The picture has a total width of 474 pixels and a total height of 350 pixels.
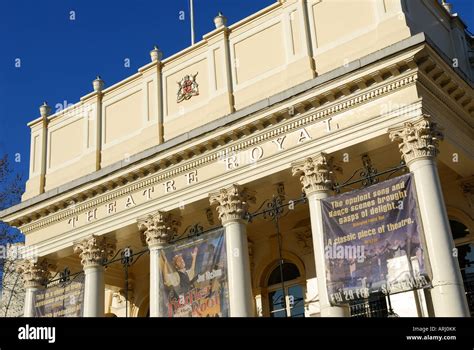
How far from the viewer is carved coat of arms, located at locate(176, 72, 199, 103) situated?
68.0 ft

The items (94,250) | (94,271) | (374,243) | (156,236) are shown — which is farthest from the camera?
(94,250)

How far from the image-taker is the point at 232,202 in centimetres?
1784

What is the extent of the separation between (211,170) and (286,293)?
5666 millimetres

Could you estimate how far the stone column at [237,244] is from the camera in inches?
659

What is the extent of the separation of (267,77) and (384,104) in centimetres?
424

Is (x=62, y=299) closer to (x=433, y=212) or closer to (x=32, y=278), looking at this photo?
(x=32, y=278)

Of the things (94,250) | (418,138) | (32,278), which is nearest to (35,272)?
(32,278)

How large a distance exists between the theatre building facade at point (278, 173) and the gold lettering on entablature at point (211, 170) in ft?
0.17

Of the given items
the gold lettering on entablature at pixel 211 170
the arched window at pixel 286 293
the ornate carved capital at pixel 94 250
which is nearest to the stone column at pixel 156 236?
the gold lettering on entablature at pixel 211 170

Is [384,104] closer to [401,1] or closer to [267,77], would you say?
[401,1]

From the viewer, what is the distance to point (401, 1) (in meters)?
16.6

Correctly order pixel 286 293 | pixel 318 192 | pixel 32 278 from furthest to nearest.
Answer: pixel 32 278
pixel 286 293
pixel 318 192

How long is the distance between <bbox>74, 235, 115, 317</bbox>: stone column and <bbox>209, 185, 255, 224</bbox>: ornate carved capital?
16.6ft
